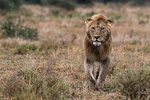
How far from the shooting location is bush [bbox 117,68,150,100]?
610cm

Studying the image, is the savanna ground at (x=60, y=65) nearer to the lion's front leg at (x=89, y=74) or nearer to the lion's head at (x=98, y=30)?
the lion's front leg at (x=89, y=74)

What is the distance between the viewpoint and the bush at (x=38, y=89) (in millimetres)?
5800

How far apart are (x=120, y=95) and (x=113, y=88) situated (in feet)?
2.48

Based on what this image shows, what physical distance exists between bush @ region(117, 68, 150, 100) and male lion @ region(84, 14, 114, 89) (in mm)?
864

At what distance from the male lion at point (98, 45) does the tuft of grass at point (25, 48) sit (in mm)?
4739

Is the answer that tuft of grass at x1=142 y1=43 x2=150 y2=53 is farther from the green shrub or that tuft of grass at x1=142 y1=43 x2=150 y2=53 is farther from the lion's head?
the lion's head

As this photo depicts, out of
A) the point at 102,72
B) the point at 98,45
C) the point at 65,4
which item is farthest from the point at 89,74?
the point at 65,4

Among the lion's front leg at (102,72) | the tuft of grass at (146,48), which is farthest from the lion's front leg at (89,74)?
the tuft of grass at (146,48)

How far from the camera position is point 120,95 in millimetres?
6422

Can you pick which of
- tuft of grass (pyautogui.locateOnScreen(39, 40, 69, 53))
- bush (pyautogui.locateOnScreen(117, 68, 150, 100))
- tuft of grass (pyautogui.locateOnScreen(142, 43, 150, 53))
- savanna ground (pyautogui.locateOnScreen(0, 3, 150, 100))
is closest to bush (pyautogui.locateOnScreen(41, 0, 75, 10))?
savanna ground (pyautogui.locateOnScreen(0, 3, 150, 100))

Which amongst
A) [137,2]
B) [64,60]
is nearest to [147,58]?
[64,60]

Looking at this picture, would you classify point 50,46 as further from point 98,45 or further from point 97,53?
point 98,45

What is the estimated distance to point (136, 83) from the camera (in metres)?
6.12

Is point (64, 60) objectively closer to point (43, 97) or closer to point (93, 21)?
point (93, 21)
